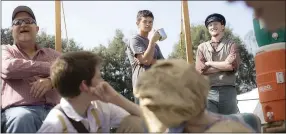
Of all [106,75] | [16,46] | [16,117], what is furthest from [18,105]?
[106,75]

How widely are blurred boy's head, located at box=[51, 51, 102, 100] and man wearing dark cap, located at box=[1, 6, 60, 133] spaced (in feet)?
1.70

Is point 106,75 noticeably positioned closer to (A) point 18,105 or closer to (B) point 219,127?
(A) point 18,105

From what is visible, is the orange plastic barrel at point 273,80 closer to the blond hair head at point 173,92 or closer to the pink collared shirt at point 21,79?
the pink collared shirt at point 21,79

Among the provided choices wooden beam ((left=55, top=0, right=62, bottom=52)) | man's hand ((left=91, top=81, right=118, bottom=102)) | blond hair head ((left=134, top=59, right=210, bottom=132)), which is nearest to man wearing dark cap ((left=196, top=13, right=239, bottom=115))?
wooden beam ((left=55, top=0, right=62, bottom=52))

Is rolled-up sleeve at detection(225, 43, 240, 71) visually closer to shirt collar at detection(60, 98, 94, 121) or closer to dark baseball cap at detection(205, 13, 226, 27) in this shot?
dark baseball cap at detection(205, 13, 226, 27)

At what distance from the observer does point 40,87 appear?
8.93 feet

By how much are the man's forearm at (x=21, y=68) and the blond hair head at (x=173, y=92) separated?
56.5 inches

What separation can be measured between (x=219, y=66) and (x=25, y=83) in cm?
160

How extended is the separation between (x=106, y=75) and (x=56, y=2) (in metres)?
15.8

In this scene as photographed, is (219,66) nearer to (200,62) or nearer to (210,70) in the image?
(210,70)

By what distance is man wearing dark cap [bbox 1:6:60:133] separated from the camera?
2.51m

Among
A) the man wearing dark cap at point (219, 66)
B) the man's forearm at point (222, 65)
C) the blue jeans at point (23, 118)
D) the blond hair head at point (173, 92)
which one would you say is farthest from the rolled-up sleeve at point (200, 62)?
the blond hair head at point (173, 92)

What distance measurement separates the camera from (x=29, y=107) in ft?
8.77

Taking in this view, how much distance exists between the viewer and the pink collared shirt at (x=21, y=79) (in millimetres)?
2707
